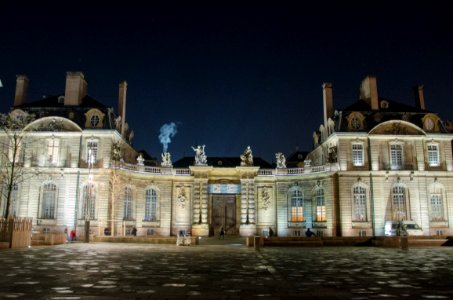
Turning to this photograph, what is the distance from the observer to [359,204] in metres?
34.9

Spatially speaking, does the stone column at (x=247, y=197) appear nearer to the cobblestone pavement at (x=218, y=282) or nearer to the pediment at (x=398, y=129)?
the pediment at (x=398, y=129)

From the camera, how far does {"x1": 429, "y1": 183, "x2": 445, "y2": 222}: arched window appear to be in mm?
35375

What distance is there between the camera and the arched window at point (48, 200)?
33.8m

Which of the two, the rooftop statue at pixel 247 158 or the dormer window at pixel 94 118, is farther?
the rooftop statue at pixel 247 158

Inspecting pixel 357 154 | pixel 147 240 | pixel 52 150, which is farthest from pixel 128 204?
pixel 357 154

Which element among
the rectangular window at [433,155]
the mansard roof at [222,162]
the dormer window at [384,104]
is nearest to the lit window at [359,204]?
the rectangular window at [433,155]

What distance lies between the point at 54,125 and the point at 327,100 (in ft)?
80.4

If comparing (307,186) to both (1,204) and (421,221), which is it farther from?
(1,204)

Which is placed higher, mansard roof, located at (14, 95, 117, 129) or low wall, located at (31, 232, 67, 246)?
mansard roof, located at (14, 95, 117, 129)

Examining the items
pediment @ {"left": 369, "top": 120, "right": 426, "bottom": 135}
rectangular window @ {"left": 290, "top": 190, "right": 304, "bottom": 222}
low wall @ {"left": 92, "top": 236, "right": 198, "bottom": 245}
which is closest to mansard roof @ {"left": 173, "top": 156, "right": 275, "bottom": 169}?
rectangular window @ {"left": 290, "top": 190, "right": 304, "bottom": 222}

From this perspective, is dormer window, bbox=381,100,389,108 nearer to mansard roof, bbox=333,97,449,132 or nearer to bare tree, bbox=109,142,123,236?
mansard roof, bbox=333,97,449,132

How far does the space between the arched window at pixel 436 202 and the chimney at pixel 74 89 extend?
103ft

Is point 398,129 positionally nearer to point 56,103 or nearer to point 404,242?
point 404,242

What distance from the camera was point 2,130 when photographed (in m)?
34.2
